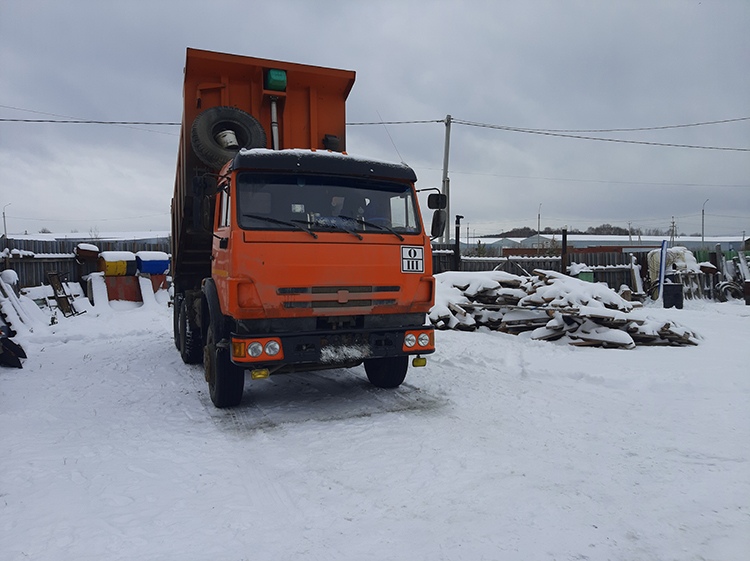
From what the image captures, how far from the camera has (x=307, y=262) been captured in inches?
202

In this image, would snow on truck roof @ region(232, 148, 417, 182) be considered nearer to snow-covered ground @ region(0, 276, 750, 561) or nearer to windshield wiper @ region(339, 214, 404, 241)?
windshield wiper @ region(339, 214, 404, 241)

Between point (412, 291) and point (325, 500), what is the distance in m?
2.63

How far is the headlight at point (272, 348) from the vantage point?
507 cm

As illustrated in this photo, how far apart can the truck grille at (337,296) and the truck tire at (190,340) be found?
3.68 meters

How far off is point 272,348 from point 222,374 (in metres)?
0.94

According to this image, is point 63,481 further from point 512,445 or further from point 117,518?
point 512,445

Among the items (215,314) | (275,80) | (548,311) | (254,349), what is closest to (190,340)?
(215,314)

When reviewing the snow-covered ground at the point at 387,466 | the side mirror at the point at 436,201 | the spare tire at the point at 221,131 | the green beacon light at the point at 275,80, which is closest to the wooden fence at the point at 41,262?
the snow-covered ground at the point at 387,466

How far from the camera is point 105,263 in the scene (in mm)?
16250

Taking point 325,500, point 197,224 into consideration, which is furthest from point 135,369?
point 325,500

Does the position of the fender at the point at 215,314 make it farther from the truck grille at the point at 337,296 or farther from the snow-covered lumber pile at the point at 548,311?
the snow-covered lumber pile at the point at 548,311

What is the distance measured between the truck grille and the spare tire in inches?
106

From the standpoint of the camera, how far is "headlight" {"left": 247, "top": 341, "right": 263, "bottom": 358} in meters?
5.02

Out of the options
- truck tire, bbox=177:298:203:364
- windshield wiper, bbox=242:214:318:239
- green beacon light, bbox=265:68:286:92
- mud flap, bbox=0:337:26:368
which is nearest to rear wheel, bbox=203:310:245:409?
windshield wiper, bbox=242:214:318:239
